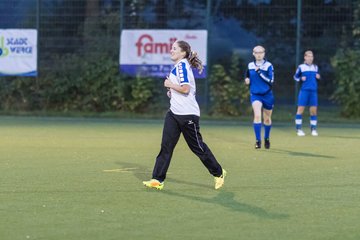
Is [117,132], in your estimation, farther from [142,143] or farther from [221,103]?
[221,103]

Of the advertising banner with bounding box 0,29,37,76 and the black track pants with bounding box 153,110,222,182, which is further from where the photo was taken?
the advertising banner with bounding box 0,29,37,76

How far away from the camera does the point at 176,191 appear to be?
1002cm

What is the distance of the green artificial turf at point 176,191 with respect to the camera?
766 cm

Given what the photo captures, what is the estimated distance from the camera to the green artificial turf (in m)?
7.66

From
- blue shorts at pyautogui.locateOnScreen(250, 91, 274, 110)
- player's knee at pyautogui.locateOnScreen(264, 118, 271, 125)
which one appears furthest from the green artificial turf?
blue shorts at pyautogui.locateOnScreen(250, 91, 274, 110)

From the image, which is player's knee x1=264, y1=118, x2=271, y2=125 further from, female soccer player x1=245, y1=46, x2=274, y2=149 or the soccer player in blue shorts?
the soccer player in blue shorts

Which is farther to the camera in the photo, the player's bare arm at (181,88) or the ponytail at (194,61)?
the ponytail at (194,61)

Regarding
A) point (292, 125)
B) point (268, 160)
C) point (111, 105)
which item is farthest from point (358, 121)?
point (268, 160)

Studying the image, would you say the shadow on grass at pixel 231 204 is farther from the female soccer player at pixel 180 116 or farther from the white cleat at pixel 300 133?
the white cleat at pixel 300 133

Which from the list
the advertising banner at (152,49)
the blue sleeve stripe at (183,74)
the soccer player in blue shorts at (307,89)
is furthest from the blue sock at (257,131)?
the advertising banner at (152,49)

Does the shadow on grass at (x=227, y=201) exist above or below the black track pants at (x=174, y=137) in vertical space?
below

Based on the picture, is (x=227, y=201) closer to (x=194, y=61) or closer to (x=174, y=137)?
(x=174, y=137)

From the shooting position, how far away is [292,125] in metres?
21.8

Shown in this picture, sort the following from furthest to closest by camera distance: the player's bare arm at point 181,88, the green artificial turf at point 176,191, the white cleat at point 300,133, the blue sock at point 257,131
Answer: the white cleat at point 300,133 → the blue sock at point 257,131 → the player's bare arm at point 181,88 → the green artificial turf at point 176,191
